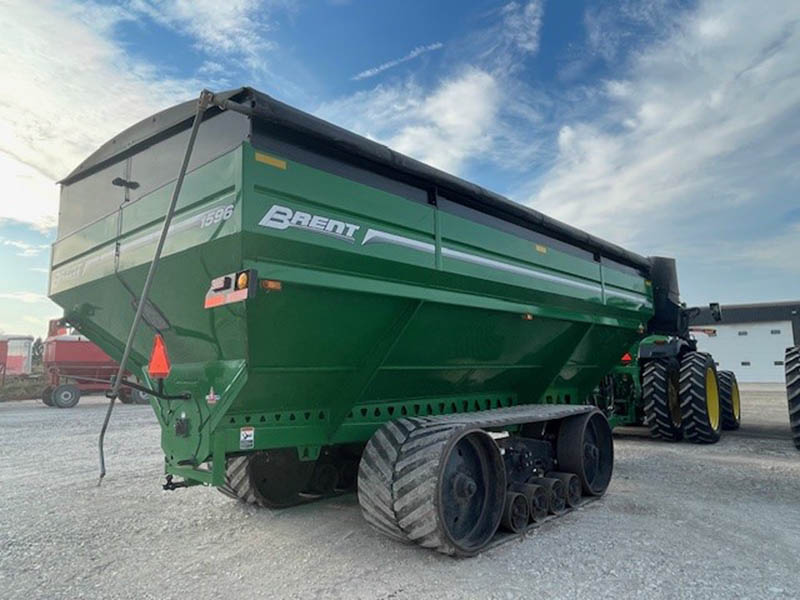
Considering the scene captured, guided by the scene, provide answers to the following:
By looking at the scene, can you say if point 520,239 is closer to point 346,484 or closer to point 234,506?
point 346,484

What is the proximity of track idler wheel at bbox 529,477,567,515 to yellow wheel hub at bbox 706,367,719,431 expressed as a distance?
5236 mm

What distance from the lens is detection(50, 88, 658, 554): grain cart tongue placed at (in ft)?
11.1

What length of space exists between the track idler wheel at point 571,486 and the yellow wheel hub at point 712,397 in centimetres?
493

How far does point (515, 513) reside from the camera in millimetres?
4441

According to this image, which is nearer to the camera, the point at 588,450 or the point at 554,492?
the point at 554,492

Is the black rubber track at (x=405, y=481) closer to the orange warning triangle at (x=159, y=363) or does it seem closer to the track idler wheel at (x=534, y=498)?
the track idler wheel at (x=534, y=498)

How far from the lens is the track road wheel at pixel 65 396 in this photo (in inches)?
693

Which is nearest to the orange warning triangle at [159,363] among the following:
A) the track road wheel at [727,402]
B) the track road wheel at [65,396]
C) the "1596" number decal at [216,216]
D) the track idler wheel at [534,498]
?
the "1596" number decal at [216,216]

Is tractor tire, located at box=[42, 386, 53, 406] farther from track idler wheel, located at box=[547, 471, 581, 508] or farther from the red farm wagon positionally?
track idler wheel, located at box=[547, 471, 581, 508]

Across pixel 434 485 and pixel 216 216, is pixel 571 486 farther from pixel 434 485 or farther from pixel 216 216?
pixel 216 216

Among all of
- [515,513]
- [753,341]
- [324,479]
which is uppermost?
[753,341]

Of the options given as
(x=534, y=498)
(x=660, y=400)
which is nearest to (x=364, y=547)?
(x=534, y=498)

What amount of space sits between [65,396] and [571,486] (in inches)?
683

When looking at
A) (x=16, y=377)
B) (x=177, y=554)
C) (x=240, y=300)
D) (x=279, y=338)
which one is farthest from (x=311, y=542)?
(x=16, y=377)
